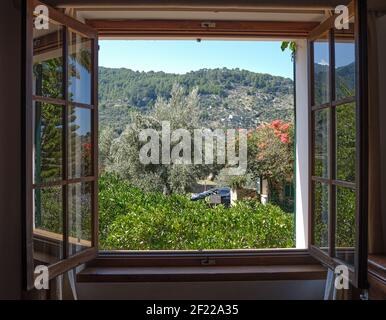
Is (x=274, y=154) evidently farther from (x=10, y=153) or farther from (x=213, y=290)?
(x=10, y=153)

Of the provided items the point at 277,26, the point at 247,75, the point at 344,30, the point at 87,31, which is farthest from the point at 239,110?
the point at 87,31

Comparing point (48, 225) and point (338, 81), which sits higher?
point (338, 81)

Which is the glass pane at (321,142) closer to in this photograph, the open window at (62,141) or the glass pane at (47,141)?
the open window at (62,141)

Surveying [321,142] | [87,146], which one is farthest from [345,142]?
[87,146]

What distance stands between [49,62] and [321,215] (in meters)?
1.89

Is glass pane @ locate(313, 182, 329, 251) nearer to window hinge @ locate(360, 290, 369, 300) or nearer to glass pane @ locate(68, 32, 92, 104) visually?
window hinge @ locate(360, 290, 369, 300)

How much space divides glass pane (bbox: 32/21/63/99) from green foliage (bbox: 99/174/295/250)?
873 millimetres

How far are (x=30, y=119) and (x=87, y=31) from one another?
2.85 ft

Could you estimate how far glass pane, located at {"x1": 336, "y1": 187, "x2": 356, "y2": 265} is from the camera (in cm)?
201

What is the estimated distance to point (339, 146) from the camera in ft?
7.18

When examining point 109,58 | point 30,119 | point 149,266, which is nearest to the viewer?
point 30,119

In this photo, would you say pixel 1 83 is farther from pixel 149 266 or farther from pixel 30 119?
pixel 149 266

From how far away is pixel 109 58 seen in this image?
2.83 metres

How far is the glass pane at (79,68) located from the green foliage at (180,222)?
714mm
